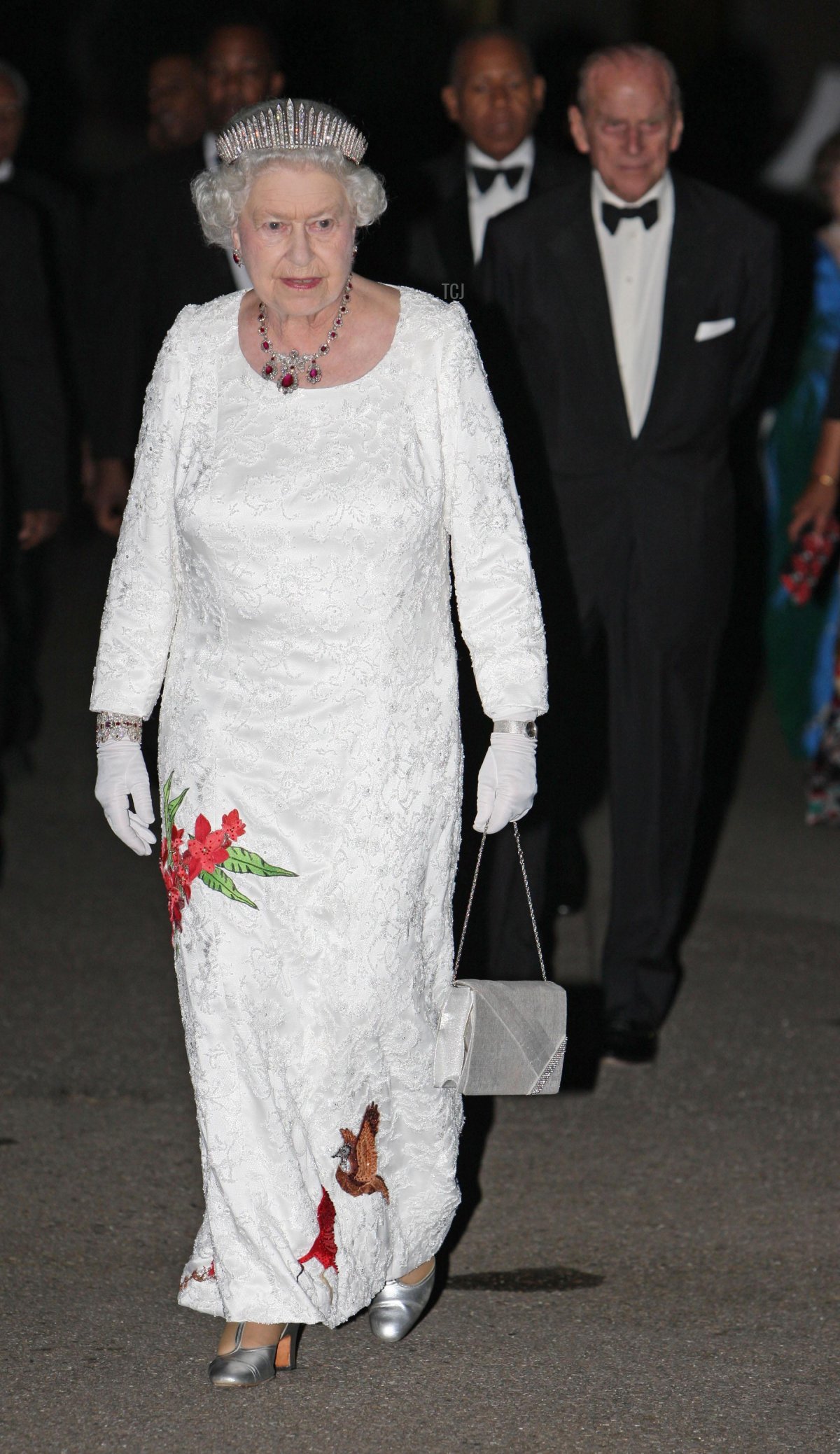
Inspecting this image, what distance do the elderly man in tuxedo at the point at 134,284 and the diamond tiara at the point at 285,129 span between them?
7.71ft

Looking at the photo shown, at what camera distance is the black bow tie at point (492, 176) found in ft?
19.5

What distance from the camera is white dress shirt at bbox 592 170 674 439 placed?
4.87 meters

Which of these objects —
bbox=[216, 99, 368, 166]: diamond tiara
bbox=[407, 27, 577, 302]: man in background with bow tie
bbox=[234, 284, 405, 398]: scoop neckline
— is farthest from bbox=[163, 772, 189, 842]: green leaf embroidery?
bbox=[407, 27, 577, 302]: man in background with bow tie

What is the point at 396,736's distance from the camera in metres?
3.42

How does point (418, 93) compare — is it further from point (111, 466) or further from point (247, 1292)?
point (247, 1292)

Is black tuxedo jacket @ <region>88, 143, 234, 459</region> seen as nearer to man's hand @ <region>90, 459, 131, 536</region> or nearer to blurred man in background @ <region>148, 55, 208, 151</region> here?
man's hand @ <region>90, 459, 131, 536</region>

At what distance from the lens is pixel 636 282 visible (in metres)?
4.89

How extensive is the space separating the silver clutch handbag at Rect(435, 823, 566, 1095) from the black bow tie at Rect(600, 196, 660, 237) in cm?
199

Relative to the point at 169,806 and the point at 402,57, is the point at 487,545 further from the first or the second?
the point at 402,57

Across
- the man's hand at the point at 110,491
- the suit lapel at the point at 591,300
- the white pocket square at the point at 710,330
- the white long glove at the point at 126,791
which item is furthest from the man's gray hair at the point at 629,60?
the white long glove at the point at 126,791

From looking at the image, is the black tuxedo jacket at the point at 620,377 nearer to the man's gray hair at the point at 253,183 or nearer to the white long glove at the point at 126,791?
the man's gray hair at the point at 253,183

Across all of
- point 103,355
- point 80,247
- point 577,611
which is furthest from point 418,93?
point 577,611

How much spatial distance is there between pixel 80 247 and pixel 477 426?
4.56 metres

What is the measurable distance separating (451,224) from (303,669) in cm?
265
